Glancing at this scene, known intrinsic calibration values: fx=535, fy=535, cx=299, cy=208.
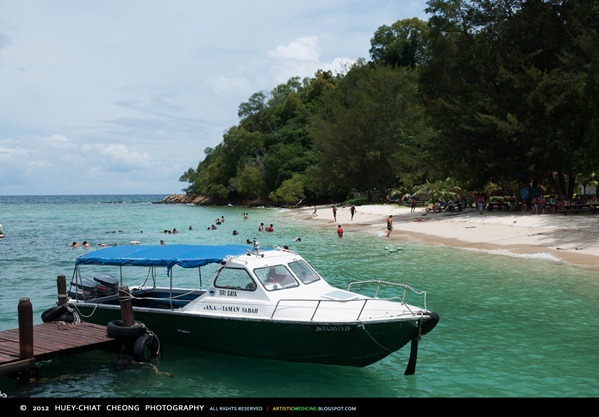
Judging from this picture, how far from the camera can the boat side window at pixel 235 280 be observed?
46.6 feet

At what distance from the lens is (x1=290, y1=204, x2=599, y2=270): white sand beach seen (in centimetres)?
3097

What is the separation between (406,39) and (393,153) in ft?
109

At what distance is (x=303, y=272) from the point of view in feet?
50.0

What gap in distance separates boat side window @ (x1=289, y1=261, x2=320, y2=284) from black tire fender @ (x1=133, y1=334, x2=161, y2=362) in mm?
4196

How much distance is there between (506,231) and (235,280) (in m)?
29.7

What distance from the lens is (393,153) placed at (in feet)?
260

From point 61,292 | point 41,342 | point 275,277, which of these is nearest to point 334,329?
point 275,277

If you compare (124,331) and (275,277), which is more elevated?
(275,277)

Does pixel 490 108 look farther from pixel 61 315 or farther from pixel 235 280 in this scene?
pixel 61 315

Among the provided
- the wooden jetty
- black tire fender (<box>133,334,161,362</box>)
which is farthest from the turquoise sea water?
the wooden jetty

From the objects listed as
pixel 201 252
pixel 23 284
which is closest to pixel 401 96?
pixel 23 284

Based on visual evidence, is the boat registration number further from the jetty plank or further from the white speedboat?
the jetty plank

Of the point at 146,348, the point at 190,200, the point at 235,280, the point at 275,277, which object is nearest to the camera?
the point at 146,348

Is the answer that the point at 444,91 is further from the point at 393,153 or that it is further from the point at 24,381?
the point at 24,381
